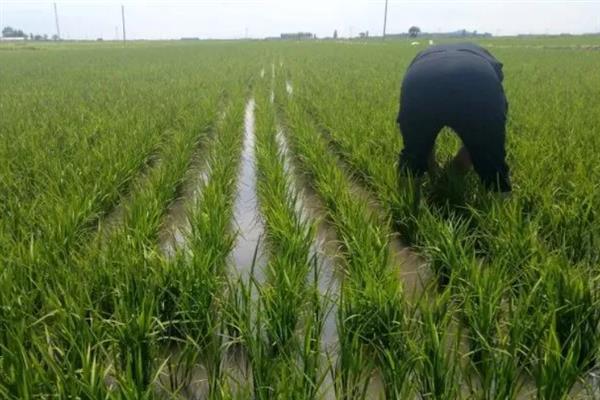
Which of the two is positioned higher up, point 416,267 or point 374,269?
point 374,269

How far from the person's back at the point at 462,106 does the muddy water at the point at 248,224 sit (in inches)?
50.0

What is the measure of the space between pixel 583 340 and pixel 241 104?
7.63m

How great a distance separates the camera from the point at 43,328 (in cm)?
201

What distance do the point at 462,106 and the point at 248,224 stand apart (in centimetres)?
169

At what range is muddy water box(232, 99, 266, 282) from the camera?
9.45 feet

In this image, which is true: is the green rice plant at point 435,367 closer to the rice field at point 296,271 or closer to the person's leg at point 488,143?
the rice field at point 296,271

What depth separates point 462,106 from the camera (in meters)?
3.06

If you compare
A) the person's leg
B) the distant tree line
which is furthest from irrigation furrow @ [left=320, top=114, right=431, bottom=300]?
the distant tree line

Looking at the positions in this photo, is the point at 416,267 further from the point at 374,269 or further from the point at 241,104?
the point at 241,104

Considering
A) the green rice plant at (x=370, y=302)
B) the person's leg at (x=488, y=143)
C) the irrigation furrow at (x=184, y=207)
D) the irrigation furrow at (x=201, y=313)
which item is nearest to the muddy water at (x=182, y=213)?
the irrigation furrow at (x=184, y=207)

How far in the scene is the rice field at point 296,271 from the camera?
1.67 m

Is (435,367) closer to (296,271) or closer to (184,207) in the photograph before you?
(296,271)

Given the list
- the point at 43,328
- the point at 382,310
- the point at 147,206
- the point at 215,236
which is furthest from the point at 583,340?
the point at 147,206

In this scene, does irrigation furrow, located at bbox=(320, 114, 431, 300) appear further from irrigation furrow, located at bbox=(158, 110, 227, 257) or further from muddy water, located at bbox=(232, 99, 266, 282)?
irrigation furrow, located at bbox=(158, 110, 227, 257)
